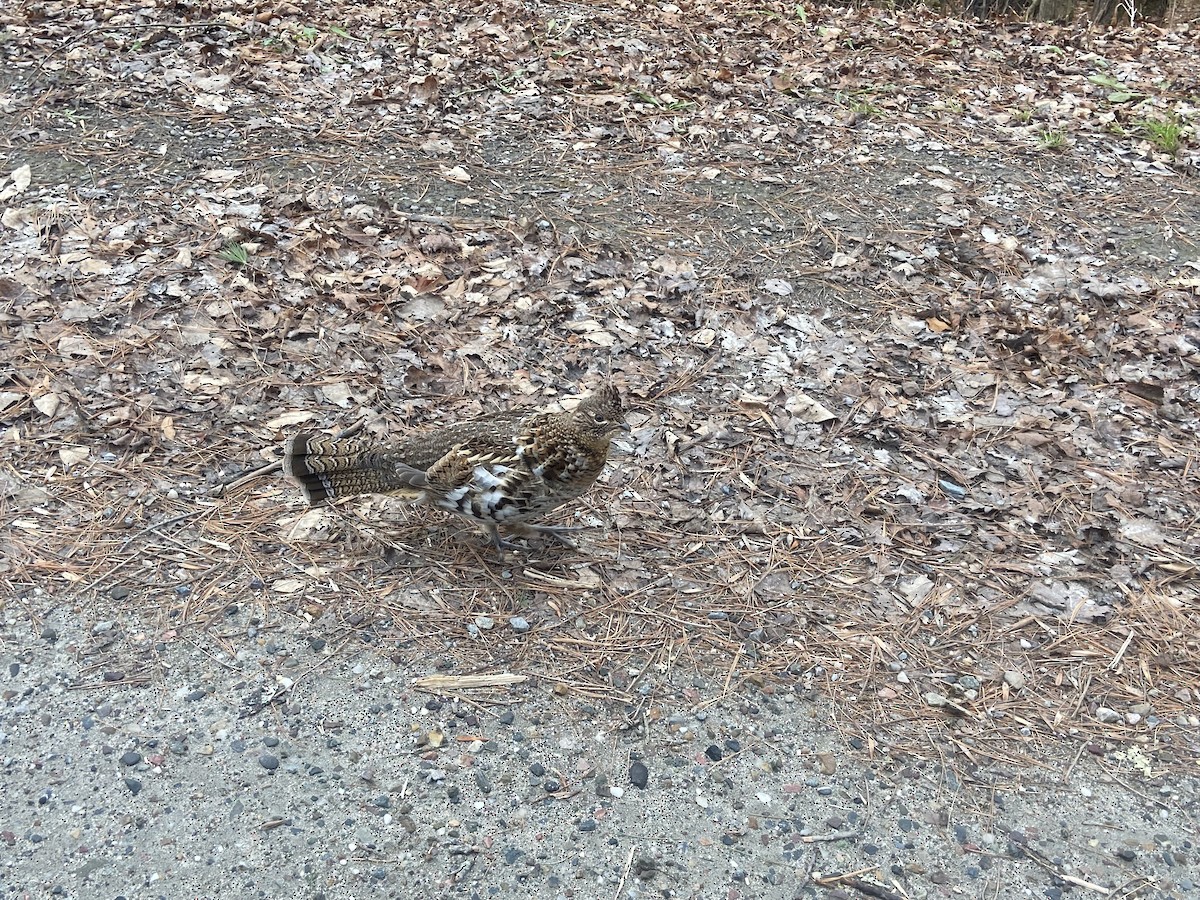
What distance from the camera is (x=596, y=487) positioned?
4848mm

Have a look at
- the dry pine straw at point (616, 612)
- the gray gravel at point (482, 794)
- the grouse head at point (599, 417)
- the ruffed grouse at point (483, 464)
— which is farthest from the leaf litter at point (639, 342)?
the grouse head at point (599, 417)

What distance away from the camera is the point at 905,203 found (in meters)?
7.41

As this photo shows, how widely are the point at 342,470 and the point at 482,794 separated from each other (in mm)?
1613

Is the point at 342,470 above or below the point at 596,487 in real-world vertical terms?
above

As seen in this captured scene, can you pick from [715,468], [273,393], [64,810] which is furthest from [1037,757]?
[273,393]

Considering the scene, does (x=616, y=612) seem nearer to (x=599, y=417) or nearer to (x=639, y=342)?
(x=599, y=417)

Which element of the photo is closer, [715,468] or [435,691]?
[435,691]

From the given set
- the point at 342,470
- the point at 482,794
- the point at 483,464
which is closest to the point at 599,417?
the point at 483,464

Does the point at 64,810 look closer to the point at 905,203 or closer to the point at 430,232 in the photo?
the point at 430,232

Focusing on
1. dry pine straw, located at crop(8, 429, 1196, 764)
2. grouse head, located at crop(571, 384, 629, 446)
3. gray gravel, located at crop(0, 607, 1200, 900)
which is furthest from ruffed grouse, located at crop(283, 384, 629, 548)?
gray gravel, located at crop(0, 607, 1200, 900)

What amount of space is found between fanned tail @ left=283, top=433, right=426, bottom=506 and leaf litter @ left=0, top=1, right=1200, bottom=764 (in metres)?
0.23

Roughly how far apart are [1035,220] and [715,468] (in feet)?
13.4

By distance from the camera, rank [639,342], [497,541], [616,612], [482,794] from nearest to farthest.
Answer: [482,794]
[616,612]
[497,541]
[639,342]

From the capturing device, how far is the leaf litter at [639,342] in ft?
13.2
